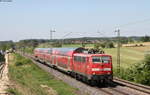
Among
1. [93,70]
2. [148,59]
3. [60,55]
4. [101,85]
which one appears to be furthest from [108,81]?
[60,55]

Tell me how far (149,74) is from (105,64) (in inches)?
210

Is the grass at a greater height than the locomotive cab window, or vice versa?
the locomotive cab window

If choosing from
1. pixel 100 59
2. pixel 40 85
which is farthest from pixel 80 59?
pixel 40 85

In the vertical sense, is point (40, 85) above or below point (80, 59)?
below

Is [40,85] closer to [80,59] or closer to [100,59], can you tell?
[80,59]

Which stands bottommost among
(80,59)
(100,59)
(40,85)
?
(40,85)

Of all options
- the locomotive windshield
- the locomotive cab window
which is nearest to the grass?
the locomotive cab window

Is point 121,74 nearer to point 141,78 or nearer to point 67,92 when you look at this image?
point 141,78

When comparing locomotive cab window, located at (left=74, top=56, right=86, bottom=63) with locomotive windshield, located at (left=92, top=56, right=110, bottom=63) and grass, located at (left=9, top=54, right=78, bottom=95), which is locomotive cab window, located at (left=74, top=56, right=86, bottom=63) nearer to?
locomotive windshield, located at (left=92, top=56, right=110, bottom=63)

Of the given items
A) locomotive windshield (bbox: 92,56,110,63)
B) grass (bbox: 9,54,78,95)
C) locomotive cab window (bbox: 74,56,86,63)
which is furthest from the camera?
locomotive cab window (bbox: 74,56,86,63)

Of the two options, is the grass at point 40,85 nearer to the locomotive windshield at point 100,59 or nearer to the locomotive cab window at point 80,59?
the locomotive cab window at point 80,59

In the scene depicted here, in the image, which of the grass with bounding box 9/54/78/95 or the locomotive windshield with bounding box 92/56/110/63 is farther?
the locomotive windshield with bounding box 92/56/110/63

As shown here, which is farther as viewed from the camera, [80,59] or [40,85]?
[80,59]

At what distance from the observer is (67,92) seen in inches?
957
